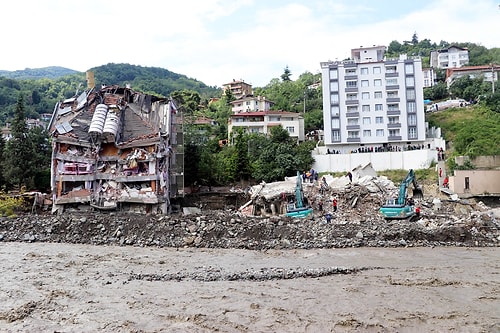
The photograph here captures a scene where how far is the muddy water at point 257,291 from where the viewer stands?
1247cm

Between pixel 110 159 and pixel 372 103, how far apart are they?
3457 centimetres

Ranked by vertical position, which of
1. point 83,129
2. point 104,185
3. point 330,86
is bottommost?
point 104,185

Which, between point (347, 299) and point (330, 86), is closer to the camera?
point (347, 299)

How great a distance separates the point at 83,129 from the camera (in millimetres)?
39594

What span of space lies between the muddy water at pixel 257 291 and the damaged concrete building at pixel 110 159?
14.2m

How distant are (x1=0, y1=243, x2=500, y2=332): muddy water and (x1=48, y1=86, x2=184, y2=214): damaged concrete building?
46.5 ft

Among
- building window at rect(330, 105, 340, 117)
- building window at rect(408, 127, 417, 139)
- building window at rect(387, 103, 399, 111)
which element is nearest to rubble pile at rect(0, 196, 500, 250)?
building window at rect(408, 127, 417, 139)

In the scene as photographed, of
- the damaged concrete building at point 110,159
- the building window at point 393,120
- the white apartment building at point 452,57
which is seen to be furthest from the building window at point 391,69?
the white apartment building at point 452,57

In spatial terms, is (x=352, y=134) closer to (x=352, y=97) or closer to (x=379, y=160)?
(x=352, y=97)

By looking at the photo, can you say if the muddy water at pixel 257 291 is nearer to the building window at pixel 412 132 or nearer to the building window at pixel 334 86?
the building window at pixel 412 132

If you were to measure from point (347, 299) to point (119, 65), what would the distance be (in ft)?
545

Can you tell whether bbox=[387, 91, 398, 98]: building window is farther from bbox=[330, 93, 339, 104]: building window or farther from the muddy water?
the muddy water

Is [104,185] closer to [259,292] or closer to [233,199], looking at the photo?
[233,199]

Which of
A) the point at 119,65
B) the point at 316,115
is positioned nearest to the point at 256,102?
the point at 316,115
